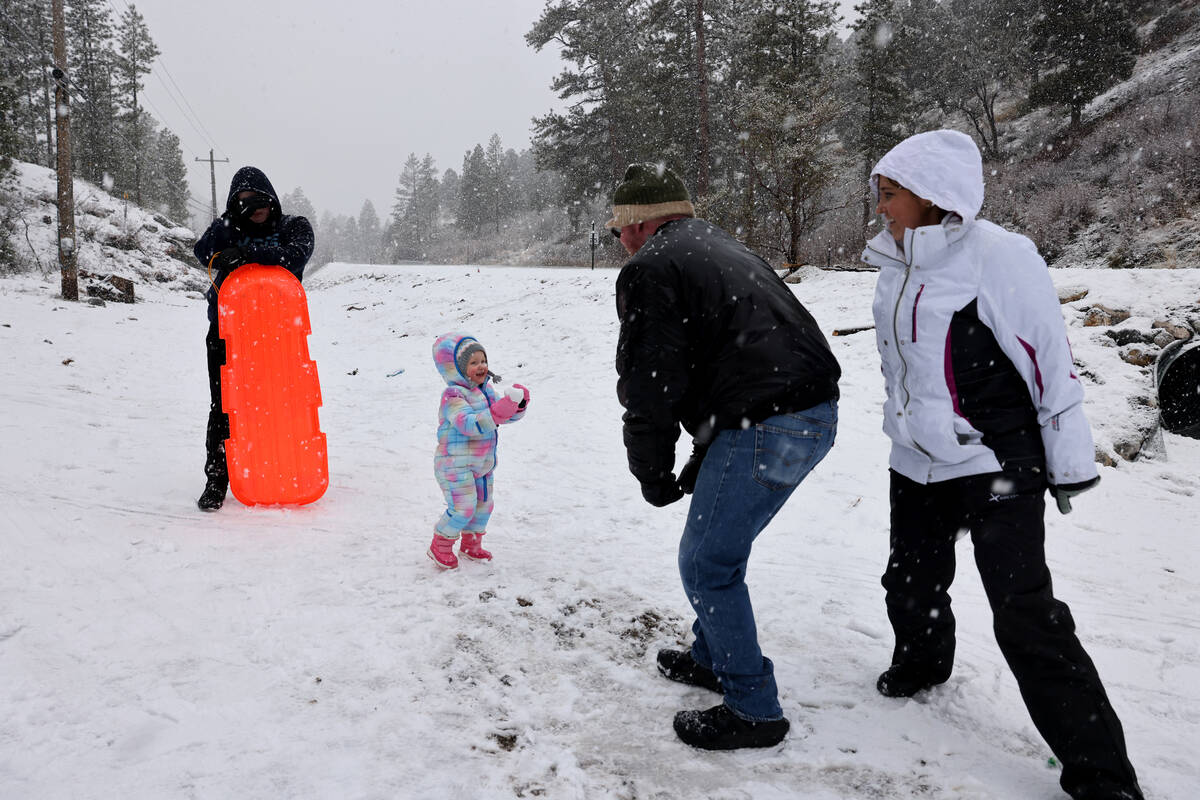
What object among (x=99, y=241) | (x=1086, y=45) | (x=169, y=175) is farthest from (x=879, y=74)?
(x=169, y=175)

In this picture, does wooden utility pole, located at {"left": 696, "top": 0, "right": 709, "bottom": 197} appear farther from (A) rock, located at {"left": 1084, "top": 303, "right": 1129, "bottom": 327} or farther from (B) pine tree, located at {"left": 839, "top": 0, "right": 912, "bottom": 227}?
(A) rock, located at {"left": 1084, "top": 303, "right": 1129, "bottom": 327}

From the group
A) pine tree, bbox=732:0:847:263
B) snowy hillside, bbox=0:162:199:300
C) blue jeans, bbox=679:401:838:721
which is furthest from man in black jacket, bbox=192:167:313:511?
snowy hillside, bbox=0:162:199:300

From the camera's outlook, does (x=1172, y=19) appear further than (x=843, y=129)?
No

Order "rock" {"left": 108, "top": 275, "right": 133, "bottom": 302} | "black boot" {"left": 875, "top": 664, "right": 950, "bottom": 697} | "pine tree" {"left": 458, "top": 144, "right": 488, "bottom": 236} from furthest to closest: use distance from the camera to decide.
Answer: "pine tree" {"left": 458, "top": 144, "right": 488, "bottom": 236}
"rock" {"left": 108, "top": 275, "right": 133, "bottom": 302}
"black boot" {"left": 875, "top": 664, "right": 950, "bottom": 697}

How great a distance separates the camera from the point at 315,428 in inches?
186

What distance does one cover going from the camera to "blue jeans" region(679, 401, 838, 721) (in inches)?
91.6

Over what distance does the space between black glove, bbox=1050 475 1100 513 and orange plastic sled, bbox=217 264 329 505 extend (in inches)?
172

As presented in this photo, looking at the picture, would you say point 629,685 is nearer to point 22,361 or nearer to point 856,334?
point 856,334

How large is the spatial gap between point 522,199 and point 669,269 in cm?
Answer: 7420

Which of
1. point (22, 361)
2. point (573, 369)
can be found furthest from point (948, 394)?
point (22, 361)

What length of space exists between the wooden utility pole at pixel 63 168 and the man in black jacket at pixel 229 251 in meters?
14.5

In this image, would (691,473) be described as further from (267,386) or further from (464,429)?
(267,386)

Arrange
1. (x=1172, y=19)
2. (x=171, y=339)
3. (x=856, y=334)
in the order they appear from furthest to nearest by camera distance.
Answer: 1. (x=1172, y=19)
2. (x=171, y=339)
3. (x=856, y=334)

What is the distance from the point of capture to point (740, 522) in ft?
7.75
